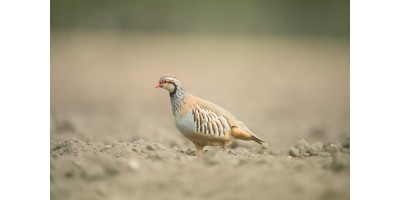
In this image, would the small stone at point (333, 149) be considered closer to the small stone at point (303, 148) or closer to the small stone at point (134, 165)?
the small stone at point (303, 148)

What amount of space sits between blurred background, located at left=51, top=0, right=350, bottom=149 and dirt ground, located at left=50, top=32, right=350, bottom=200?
19mm

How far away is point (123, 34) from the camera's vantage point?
14.8ft

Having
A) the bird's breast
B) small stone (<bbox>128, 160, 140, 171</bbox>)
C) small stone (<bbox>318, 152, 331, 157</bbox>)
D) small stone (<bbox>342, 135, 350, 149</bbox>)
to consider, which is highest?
the bird's breast

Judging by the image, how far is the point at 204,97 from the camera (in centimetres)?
558

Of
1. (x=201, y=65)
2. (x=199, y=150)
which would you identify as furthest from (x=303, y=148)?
(x=201, y=65)

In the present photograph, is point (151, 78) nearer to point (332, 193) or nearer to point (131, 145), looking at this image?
point (131, 145)

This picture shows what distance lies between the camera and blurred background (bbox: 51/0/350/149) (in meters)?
3.42

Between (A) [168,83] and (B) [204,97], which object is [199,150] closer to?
(A) [168,83]

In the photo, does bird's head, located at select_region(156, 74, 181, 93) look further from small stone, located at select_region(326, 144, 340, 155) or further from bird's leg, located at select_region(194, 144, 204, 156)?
small stone, located at select_region(326, 144, 340, 155)

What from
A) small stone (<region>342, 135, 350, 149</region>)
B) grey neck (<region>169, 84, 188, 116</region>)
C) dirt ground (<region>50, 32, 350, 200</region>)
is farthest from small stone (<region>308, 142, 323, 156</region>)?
grey neck (<region>169, 84, 188, 116</region>)

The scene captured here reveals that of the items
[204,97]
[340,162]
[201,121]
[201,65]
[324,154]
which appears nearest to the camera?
[340,162]

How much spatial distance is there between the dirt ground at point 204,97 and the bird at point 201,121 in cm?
9

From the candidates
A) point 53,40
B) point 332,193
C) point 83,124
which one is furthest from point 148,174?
point 83,124

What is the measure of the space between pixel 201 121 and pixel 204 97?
298cm
